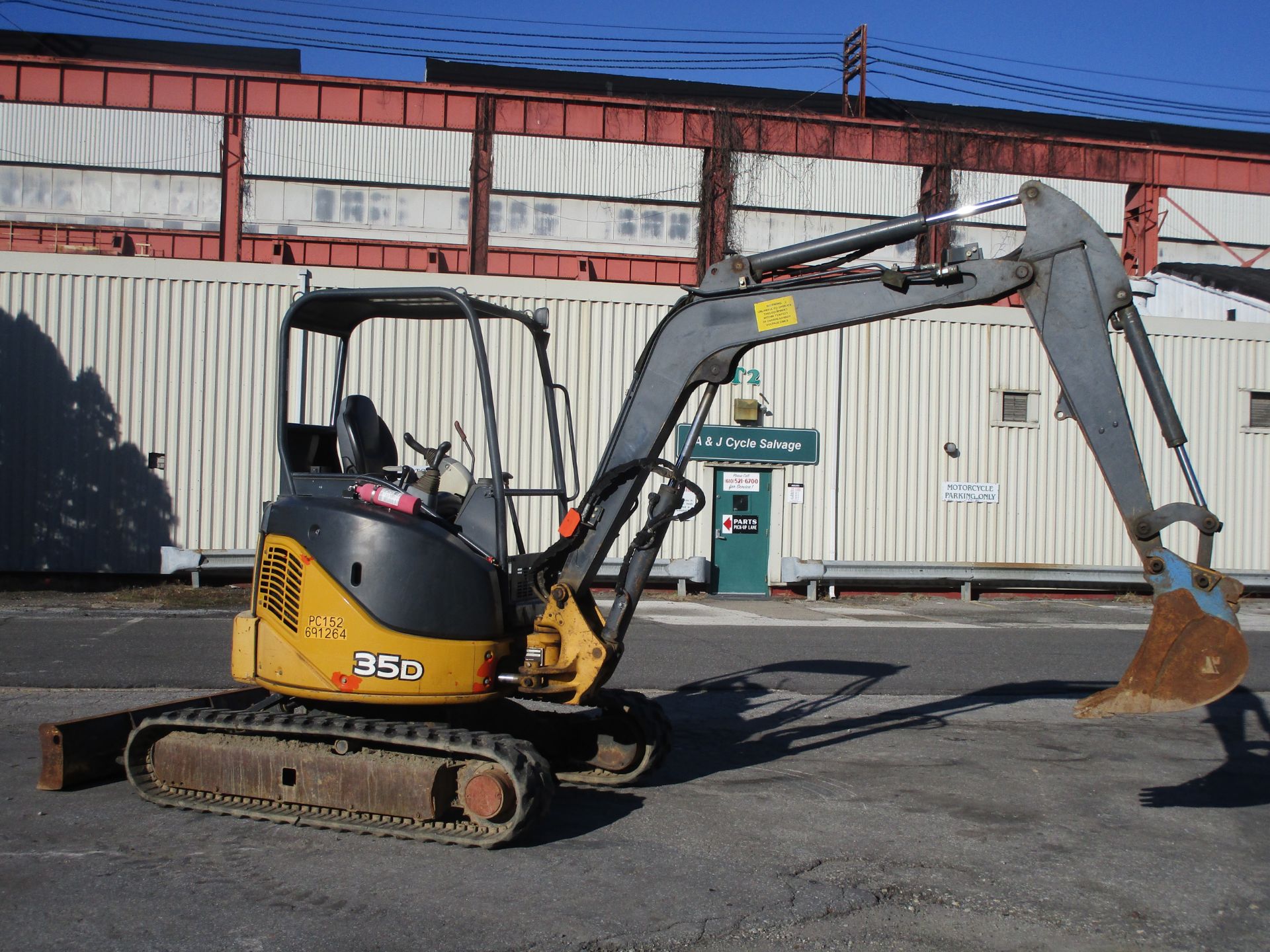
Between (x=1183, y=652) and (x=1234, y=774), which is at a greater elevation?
(x=1183, y=652)

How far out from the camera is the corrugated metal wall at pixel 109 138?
27484 millimetres

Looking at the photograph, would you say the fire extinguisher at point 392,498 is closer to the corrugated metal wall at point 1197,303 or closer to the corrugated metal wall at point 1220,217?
the corrugated metal wall at point 1197,303

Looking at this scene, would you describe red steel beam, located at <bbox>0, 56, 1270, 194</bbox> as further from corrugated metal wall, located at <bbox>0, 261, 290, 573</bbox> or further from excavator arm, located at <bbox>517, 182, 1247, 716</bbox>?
excavator arm, located at <bbox>517, 182, 1247, 716</bbox>

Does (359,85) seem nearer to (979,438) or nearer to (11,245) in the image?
(11,245)

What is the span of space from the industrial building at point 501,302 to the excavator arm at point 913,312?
12.8 metres

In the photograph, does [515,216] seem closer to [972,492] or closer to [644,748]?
[972,492]

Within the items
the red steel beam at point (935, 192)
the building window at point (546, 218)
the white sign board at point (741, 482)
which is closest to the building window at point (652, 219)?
the building window at point (546, 218)

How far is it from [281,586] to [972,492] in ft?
54.6

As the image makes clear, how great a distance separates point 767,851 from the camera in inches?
211

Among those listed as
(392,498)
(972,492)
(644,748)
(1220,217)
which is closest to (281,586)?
(392,498)

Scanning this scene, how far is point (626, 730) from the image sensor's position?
6543 millimetres

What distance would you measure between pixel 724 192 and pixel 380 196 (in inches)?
352

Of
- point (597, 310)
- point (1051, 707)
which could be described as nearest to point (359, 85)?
point (597, 310)

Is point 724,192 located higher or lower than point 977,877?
higher
